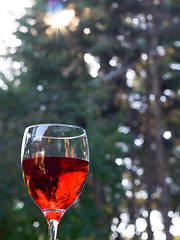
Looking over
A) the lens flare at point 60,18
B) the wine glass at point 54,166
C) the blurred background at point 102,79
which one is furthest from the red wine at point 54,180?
the lens flare at point 60,18

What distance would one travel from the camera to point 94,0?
1370 centimetres

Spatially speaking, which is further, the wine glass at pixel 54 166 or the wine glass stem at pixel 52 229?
the wine glass at pixel 54 166

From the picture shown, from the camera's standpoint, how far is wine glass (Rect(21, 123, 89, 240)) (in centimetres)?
123

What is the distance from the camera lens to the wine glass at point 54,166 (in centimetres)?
123

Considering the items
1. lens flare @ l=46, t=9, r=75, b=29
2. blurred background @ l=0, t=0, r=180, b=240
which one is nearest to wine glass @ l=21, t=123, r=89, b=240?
blurred background @ l=0, t=0, r=180, b=240

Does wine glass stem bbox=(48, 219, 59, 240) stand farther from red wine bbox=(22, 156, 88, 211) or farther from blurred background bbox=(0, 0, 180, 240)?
blurred background bbox=(0, 0, 180, 240)

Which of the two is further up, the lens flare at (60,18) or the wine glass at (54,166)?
the lens flare at (60,18)

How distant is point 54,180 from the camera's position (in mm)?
1229

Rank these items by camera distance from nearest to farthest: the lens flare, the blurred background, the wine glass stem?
1. the wine glass stem
2. the blurred background
3. the lens flare

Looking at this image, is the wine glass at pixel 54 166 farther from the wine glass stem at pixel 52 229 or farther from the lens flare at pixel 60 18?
the lens flare at pixel 60 18

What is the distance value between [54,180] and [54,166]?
39mm

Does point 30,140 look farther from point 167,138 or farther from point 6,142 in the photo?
point 167,138

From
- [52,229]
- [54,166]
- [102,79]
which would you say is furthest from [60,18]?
[52,229]

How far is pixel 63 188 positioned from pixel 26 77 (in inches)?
519
